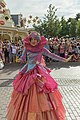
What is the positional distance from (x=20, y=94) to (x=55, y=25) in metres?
37.6

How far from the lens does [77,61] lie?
55.5 ft

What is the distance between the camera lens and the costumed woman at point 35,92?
4332mm

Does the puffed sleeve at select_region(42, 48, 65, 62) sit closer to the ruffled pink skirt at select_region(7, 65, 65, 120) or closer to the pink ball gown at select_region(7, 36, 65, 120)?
the pink ball gown at select_region(7, 36, 65, 120)

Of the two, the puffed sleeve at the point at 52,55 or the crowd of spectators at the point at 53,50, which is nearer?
the puffed sleeve at the point at 52,55

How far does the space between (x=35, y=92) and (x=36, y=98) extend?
11cm

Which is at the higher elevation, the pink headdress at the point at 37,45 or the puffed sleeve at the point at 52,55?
the pink headdress at the point at 37,45

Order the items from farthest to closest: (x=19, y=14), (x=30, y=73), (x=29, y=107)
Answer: (x=19, y=14)
(x=30, y=73)
(x=29, y=107)

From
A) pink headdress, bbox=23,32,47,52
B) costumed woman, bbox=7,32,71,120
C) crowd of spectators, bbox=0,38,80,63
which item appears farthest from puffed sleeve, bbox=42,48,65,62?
crowd of spectators, bbox=0,38,80,63

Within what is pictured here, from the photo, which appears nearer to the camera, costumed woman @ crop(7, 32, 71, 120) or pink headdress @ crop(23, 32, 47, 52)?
costumed woman @ crop(7, 32, 71, 120)

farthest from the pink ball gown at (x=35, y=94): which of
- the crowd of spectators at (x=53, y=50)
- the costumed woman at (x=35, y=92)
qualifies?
the crowd of spectators at (x=53, y=50)

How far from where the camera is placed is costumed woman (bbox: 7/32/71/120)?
4332mm

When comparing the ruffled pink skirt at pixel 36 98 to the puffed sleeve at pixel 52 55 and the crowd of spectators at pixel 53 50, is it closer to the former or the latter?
the puffed sleeve at pixel 52 55

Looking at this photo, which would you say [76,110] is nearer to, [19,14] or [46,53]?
[46,53]

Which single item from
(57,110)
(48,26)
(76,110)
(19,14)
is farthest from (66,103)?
(19,14)
